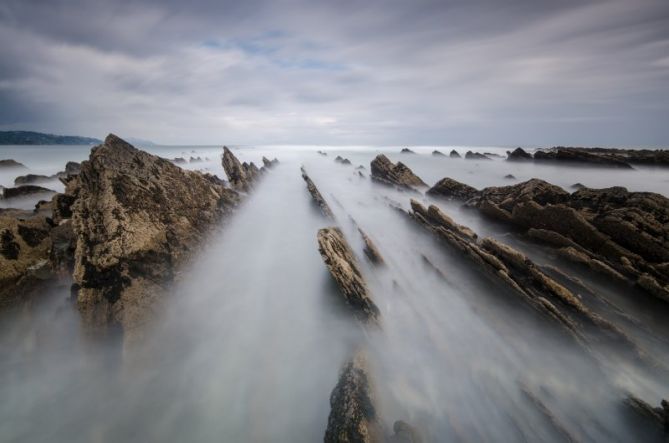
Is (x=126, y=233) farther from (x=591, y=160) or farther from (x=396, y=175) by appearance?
(x=591, y=160)

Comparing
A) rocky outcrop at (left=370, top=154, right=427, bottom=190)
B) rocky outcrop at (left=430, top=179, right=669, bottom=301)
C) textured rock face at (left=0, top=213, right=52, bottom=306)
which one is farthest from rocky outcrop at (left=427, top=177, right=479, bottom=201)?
textured rock face at (left=0, top=213, right=52, bottom=306)

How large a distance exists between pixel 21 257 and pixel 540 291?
565 inches

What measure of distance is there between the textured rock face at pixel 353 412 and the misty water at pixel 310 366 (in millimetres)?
461

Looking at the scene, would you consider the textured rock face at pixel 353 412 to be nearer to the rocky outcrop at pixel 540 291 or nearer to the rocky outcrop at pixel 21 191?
the rocky outcrop at pixel 540 291

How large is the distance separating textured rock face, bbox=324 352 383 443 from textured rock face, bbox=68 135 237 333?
506 cm

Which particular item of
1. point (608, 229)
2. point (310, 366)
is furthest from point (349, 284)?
point (608, 229)

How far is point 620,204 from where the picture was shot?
9117 mm

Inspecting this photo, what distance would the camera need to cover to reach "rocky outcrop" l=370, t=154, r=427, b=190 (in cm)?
2567

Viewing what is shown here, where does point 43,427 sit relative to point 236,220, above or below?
below

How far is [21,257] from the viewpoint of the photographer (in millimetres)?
7367

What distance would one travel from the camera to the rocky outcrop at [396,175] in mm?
25672

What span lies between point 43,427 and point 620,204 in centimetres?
1653

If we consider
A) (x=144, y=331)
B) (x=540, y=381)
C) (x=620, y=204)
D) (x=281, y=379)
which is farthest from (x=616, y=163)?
(x=144, y=331)

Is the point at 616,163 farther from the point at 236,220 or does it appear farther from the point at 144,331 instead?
the point at 144,331
